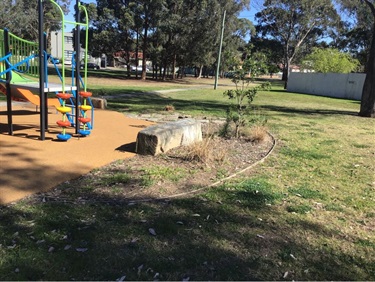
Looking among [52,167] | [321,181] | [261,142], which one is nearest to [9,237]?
[52,167]

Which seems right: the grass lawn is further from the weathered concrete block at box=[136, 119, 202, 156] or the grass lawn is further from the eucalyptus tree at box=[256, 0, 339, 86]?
the eucalyptus tree at box=[256, 0, 339, 86]

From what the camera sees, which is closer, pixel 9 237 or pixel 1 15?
pixel 9 237

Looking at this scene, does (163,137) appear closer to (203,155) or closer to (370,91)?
(203,155)

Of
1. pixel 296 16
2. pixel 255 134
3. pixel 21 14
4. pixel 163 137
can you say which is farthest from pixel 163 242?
pixel 21 14

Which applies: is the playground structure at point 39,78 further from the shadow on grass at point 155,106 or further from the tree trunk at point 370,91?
the tree trunk at point 370,91

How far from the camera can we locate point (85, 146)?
20.7ft

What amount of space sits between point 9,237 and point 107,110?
8.36 metres

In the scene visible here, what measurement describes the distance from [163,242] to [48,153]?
10.8 ft

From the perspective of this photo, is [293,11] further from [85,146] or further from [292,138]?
[85,146]

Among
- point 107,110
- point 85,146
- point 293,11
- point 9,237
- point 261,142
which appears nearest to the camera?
point 9,237

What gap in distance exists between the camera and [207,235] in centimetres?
338

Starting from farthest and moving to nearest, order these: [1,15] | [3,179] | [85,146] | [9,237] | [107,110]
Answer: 1. [1,15]
2. [107,110]
3. [85,146]
4. [3,179]
5. [9,237]

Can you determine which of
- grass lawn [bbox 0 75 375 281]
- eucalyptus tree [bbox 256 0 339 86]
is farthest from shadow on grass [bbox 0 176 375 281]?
eucalyptus tree [bbox 256 0 339 86]

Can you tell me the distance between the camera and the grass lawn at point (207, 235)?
2.79 m
